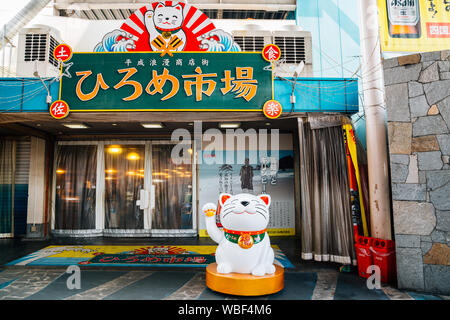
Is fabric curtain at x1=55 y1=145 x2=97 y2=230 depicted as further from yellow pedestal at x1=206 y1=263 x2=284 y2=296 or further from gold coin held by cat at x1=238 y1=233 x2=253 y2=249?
gold coin held by cat at x1=238 y1=233 x2=253 y2=249

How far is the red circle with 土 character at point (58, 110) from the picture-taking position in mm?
5344

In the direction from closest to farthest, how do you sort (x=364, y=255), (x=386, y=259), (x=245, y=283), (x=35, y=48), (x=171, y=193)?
1. (x=245, y=283)
2. (x=386, y=259)
3. (x=364, y=255)
4. (x=35, y=48)
5. (x=171, y=193)

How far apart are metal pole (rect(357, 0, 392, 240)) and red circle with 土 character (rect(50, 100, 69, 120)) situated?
5298mm

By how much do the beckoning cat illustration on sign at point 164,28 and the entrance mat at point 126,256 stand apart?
4.02m

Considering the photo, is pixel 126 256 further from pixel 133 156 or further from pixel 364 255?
pixel 364 255

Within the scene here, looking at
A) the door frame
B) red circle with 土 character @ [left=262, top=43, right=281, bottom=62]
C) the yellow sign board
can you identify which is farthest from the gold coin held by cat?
the door frame

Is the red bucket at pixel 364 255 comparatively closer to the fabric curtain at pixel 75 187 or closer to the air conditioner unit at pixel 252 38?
the air conditioner unit at pixel 252 38

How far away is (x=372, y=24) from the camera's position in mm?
4938

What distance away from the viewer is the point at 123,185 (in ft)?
27.0

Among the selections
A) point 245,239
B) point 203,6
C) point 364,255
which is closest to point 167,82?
point 245,239

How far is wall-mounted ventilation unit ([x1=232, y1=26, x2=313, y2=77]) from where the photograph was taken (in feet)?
25.0

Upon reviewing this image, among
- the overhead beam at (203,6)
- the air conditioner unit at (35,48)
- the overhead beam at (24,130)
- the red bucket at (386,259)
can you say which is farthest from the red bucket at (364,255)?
the overhead beam at (203,6)

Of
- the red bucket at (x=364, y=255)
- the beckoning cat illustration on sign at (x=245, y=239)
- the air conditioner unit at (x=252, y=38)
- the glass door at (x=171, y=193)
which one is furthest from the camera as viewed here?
the glass door at (x=171, y=193)

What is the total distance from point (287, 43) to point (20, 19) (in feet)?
24.0
